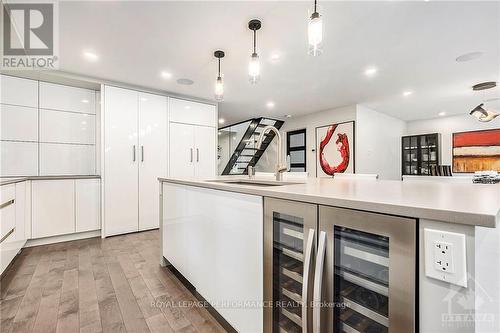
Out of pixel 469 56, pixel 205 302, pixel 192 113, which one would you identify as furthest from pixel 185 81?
pixel 469 56

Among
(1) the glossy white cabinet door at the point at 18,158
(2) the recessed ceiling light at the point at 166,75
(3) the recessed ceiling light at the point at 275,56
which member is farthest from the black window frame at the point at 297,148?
(1) the glossy white cabinet door at the point at 18,158

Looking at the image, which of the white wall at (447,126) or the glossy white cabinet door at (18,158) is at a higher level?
the white wall at (447,126)

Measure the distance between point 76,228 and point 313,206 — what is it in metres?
3.72

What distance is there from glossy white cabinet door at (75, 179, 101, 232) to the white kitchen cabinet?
1171mm

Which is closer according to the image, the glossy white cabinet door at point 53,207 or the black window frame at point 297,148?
the glossy white cabinet door at point 53,207

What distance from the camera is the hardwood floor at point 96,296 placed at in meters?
1.43

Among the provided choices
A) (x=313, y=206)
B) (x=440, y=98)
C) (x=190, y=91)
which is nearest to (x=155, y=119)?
(x=190, y=91)

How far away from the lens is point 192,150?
170 inches

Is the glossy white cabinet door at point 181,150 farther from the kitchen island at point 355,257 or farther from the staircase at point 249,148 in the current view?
the staircase at point 249,148

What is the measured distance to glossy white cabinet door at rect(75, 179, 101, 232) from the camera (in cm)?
323

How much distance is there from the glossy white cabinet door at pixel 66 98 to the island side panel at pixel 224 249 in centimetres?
289

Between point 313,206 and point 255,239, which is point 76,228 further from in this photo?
point 313,206

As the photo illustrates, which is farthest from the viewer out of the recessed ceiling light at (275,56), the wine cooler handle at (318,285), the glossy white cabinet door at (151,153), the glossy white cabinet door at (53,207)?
the glossy white cabinet door at (151,153)

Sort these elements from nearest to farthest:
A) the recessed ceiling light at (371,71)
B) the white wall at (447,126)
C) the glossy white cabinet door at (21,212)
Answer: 1. the glossy white cabinet door at (21,212)
2. the recessed ceiling light at (371,71)
3. the white wall at (447,126)
